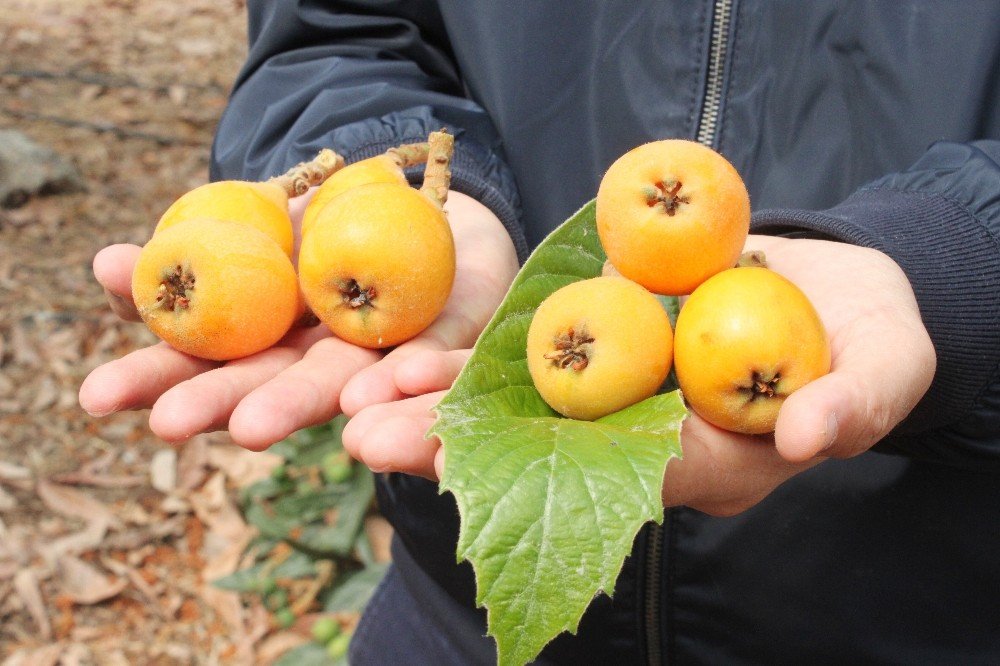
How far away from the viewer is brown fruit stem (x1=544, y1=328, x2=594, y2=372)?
1450 millimetres

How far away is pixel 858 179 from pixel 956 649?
958mm

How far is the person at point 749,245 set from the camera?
57.0 inches

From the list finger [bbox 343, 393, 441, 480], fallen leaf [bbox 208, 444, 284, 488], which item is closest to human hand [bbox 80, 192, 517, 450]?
finger [bbox 343, 393, 441, 480]

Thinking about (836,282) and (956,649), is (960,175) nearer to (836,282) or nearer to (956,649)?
(836,282)

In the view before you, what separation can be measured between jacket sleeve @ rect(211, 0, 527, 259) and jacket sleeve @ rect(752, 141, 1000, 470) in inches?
31.5

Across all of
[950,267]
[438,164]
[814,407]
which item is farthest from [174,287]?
[950,267]

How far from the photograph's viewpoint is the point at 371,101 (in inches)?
86.8

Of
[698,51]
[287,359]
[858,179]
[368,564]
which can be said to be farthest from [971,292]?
[368,564]

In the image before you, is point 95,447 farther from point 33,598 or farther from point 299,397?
point 299,397

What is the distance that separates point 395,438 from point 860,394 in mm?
631

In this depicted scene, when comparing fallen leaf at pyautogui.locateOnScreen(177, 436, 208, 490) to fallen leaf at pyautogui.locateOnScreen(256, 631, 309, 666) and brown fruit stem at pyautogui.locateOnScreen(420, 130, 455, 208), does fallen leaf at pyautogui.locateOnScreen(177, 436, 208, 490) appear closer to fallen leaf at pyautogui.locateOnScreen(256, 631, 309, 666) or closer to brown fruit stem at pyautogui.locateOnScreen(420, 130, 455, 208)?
fallen leaf at pyautogui.locateOnScreen(256, 631, 309, 666)

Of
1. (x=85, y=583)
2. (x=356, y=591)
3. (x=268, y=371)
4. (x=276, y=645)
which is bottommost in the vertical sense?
(x=276, y=645)

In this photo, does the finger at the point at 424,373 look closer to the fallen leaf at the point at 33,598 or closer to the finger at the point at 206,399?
the finger at the point at 206,399

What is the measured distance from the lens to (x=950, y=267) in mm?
1585
